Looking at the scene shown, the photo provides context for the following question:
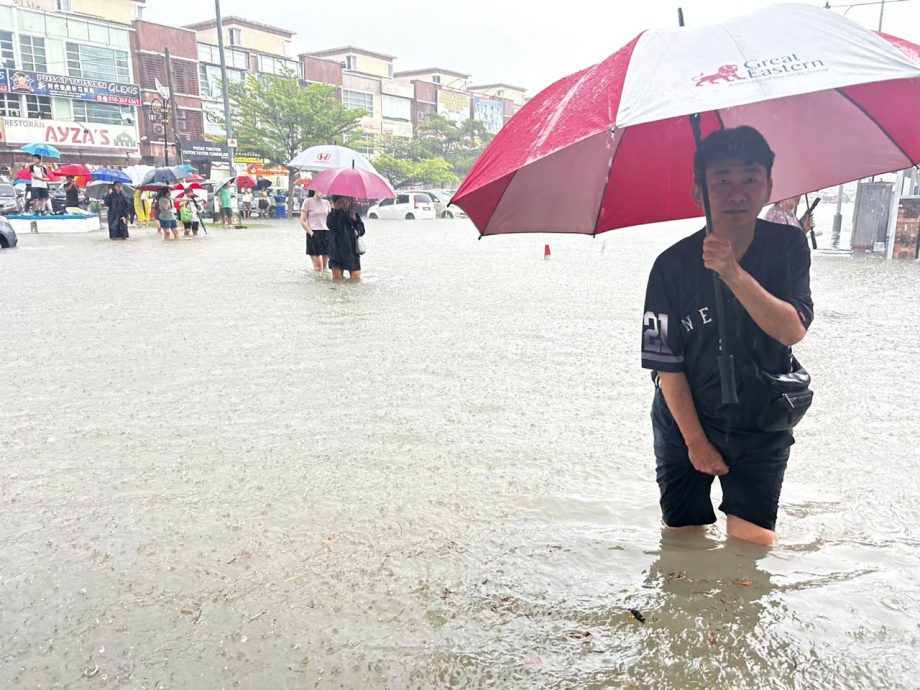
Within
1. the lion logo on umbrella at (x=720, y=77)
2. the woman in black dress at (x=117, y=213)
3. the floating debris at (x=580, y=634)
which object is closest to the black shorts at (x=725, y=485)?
the floating debris at (x=580, y=634)

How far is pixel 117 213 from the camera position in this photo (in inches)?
781

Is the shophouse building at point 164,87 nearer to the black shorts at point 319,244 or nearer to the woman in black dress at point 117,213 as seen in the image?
the woman in black dress at point 117,213

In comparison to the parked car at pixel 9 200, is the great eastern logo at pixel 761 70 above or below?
above

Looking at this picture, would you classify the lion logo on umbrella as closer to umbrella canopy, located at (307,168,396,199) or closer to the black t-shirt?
the black t-shirt

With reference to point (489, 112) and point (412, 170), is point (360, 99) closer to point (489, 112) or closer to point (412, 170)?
point (412, 170)

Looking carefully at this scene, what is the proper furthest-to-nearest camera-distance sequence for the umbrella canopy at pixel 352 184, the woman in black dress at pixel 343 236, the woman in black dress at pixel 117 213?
1. the woman in black dress at pixel 117 213
2. the woman in black dress at pixel 343 236
3. the umbrella canopy at pixel 352 184

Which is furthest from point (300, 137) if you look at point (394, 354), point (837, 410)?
point (837, 410)

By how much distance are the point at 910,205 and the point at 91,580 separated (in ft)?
52.8

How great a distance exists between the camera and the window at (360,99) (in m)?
61.1

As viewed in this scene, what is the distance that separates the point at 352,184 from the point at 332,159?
2048 mm

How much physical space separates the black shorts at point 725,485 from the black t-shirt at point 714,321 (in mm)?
73

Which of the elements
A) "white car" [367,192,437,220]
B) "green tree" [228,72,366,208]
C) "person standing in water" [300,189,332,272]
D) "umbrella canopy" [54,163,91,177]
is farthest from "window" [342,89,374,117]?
"person standing in water" [300,189,332,272]

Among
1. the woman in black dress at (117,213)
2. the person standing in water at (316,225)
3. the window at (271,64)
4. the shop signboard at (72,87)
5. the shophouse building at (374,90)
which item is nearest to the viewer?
the person standing in water at (316,225)

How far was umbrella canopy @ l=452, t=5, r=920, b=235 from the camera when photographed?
198 cm
